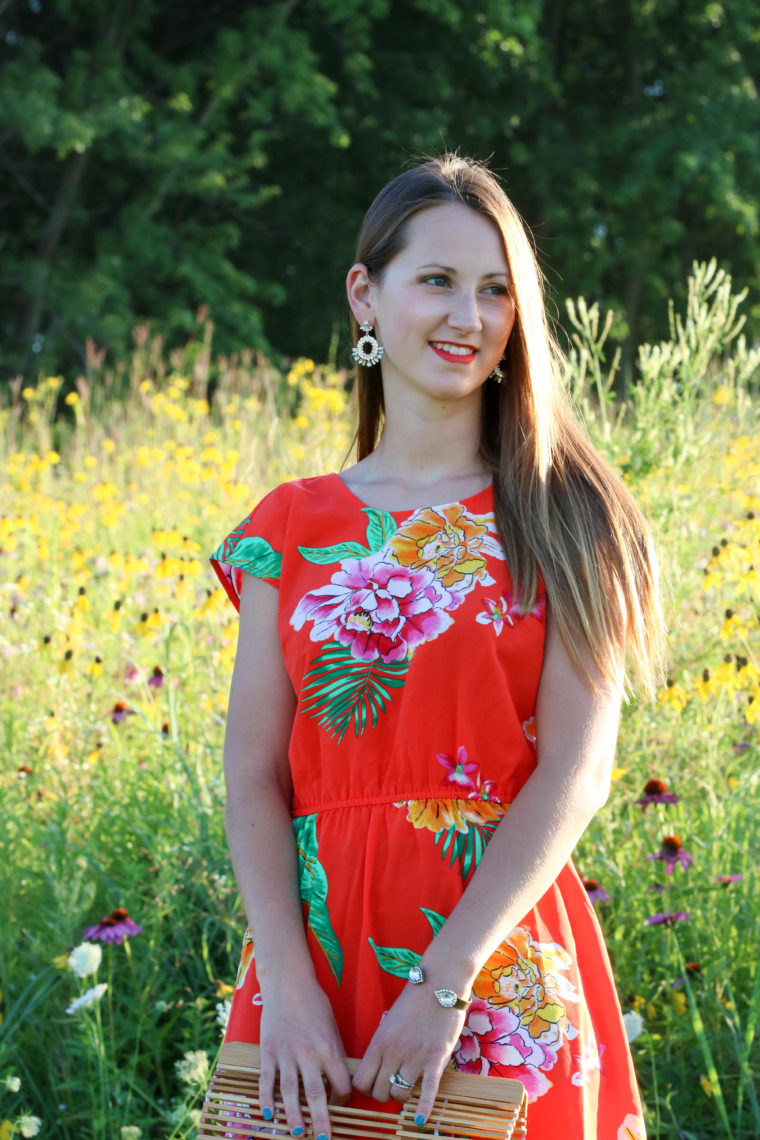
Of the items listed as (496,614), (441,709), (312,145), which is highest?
(312,145)

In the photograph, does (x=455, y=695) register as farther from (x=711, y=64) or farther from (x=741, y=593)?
(x=711, y=64)

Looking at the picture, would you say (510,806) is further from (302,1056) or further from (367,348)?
(367,348)

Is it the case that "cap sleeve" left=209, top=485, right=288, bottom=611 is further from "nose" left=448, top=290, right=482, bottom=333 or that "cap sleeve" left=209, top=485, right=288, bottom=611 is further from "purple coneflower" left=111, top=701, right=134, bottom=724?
"purple coneflower" left=111, top=701, right=134, bottom=724

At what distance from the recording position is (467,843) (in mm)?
1458

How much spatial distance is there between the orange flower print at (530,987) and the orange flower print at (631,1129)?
0.50ft

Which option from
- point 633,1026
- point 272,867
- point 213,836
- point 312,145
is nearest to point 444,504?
point 272,867

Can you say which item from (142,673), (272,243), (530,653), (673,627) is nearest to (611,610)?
(530,653)

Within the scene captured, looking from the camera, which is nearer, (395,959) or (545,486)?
(395,959)

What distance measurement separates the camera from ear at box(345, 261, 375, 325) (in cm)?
179

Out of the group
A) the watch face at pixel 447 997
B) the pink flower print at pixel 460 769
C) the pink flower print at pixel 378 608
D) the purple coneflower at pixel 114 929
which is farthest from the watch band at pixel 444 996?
the purple coneflower at pixel 114 929

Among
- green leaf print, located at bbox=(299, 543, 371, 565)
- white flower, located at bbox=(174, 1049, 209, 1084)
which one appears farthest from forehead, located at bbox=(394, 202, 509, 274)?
white flower, located at bbox=(174, 1049, 209, 1084)

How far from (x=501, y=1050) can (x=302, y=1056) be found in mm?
230

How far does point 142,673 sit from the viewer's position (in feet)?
10.7

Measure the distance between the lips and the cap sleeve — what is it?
1.00 ft
